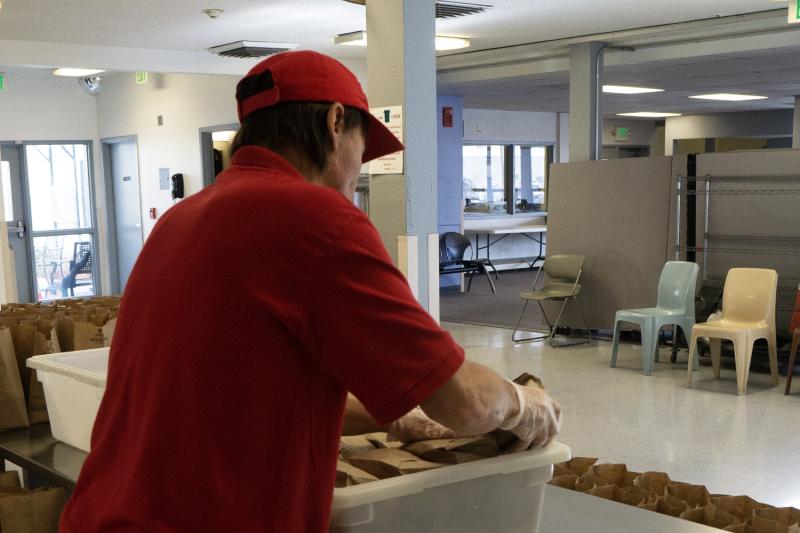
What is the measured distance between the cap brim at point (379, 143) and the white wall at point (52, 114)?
11843 mm

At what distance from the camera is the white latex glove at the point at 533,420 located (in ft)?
4.68

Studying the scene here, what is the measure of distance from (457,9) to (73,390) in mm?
5237

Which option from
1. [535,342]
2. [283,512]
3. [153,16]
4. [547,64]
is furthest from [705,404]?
[283,512]

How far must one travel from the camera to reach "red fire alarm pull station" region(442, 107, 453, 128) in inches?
475

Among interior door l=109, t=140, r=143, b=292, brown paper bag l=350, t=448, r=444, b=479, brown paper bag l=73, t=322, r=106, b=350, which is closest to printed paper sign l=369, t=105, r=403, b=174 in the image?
brown paper bag l=73, t=322, r=106, b=350

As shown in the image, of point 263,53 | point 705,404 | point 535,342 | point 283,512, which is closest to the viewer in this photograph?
point 283,512

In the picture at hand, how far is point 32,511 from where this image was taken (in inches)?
92.0

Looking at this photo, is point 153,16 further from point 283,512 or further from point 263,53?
point 283,512

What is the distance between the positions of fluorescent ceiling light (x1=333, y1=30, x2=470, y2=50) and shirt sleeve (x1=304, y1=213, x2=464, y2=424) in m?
7.16

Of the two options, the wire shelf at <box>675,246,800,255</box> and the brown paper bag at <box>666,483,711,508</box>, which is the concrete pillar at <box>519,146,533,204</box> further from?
the brown paper bag at <box>666,483,711,508</box>

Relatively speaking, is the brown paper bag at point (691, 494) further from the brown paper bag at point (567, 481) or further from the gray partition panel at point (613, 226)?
the gray partition panel at point (613, 226)

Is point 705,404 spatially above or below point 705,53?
below

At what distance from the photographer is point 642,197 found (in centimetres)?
852

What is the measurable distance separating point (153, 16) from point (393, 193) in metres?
A: 2.98
